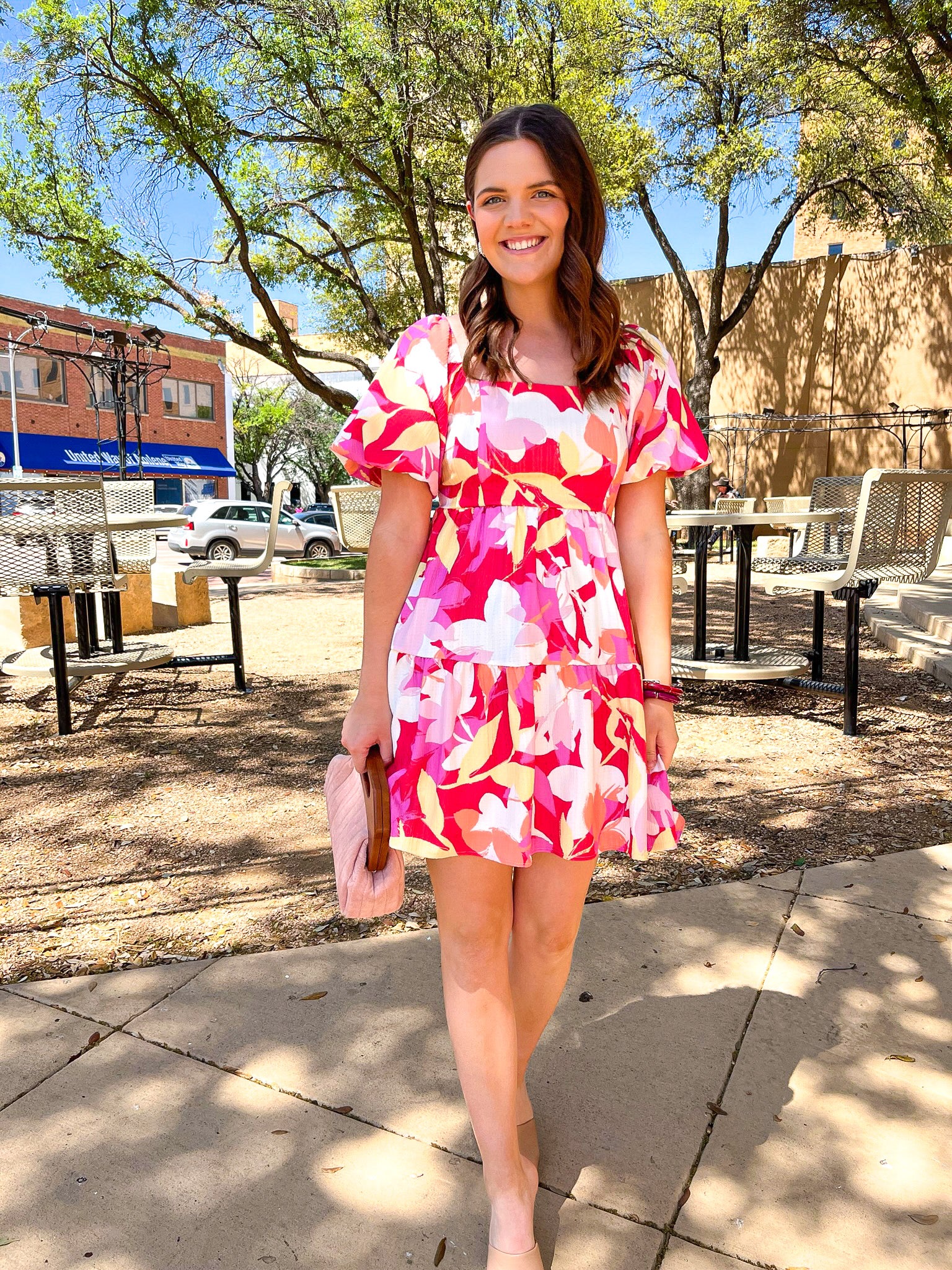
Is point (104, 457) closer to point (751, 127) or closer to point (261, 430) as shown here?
point (261, 430)

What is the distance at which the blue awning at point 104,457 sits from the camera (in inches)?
1298

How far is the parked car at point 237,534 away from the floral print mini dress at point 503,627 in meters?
19.1

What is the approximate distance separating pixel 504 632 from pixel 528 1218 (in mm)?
962

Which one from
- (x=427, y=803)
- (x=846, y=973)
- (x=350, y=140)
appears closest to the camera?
(x=427, y=803)

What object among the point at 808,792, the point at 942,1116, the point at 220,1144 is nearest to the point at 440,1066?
the point at 220,1144

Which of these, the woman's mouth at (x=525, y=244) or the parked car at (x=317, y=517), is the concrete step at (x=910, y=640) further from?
the parked car at (x=317, y=517)

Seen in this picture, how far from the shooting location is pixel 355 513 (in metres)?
8.83

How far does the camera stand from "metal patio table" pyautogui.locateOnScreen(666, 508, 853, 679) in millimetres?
5180

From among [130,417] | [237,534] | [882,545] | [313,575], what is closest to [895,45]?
[882,545]

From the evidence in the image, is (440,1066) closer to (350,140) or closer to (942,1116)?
(942,1116)

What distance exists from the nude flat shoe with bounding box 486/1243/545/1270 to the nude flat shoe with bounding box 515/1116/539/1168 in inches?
7.8

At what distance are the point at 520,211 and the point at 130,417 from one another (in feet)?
128

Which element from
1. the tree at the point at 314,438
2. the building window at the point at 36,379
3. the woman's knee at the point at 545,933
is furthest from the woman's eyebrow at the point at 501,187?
A: the tree at the point at 314,438

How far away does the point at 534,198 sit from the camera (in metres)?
1.62
